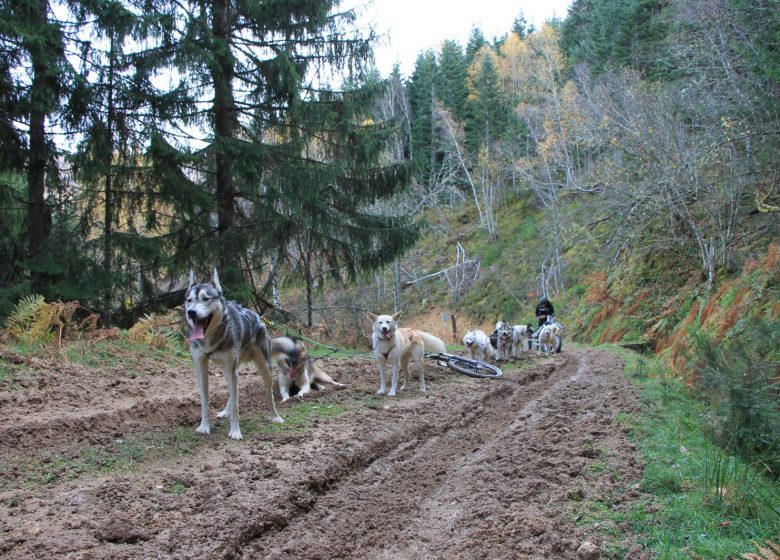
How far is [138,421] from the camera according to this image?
19.9 feet

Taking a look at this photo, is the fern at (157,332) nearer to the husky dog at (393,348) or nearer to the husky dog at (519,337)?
the husky dog at (393,348)

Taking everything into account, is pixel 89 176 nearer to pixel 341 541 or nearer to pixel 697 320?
pixel 341 541

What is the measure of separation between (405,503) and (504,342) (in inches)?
412

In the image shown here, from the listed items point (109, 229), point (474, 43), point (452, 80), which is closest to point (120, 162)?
point (109, 229)

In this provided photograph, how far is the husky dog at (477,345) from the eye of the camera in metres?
13.6

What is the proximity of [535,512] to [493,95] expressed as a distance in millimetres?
56051

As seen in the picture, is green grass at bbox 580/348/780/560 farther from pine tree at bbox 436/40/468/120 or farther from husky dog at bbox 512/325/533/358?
pine tree at bbox 436/40/468/120

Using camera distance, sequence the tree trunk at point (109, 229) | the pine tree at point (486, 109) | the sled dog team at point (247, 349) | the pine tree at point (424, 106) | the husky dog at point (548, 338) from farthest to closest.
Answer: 1. the pine tree at point (486, 109)
2. the pine tree at point (424, 106)
3. the husky dog at point (548, 338)
4. the tree trunk at point (109, 229)
5. the sled dog team at point (247, 349)

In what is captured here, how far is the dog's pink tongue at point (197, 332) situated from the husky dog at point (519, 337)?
35.3ft

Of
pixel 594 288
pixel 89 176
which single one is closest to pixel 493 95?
pixel 594 288

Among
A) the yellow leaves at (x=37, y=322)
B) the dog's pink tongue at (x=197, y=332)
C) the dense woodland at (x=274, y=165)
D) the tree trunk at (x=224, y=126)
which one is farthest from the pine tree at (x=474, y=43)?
the dog's pink tongue at (x=197, y=332)

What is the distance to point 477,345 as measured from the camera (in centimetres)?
1358

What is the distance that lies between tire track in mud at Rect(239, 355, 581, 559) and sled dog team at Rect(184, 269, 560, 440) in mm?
1660

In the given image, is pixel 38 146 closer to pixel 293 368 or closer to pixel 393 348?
pixel 293 368
